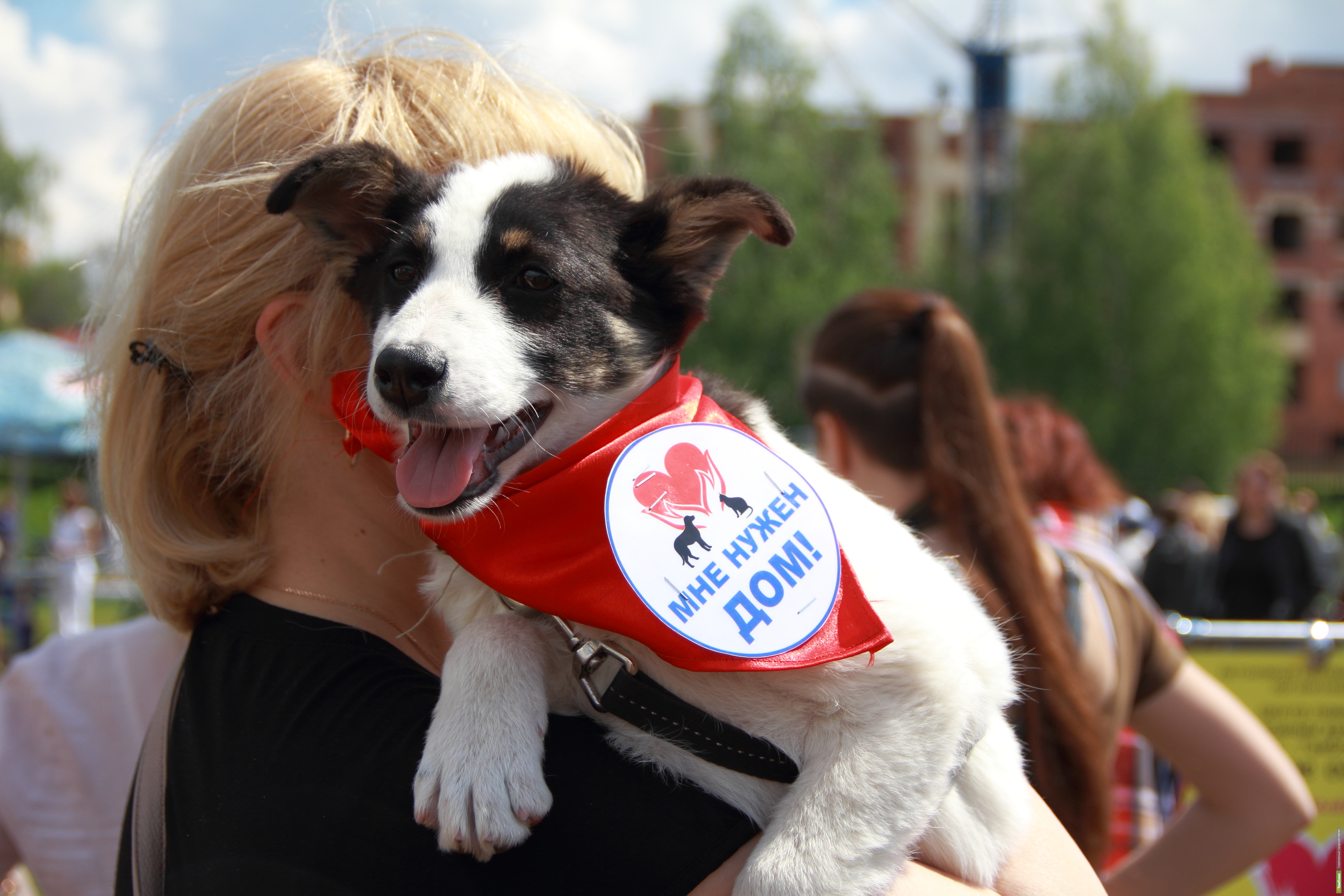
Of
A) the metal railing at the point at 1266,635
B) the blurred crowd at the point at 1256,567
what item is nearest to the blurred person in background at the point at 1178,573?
the blurred crowd at the point at 1256,567

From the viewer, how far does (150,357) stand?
1.93 metres

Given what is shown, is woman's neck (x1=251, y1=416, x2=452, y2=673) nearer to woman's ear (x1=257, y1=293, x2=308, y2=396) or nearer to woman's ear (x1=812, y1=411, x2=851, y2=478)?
woman's ear (x1=257, y1=293, x2=308, y2=396)

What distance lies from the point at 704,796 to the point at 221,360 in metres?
1.23

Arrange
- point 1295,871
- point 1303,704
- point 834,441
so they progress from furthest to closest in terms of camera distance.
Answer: point 1303,704 → point 1295,871 → point 834,441

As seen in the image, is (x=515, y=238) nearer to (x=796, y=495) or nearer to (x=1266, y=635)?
(x=796, y=495)

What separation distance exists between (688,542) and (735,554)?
0.08 meters

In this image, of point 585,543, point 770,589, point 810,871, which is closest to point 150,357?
point 585,543

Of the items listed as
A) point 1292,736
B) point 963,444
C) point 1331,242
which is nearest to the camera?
point 963,444

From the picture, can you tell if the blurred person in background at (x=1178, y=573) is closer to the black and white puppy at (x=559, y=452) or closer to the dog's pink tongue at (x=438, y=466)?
the black and white puppy at (x=559, y=452)

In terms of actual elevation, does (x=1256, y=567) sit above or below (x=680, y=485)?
below

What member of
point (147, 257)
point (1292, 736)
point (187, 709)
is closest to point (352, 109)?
point (147, 257)

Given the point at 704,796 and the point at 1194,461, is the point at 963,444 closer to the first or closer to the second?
the point at 704,796

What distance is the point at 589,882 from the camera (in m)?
1.40

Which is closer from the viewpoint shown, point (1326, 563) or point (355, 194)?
point (355, 194)
